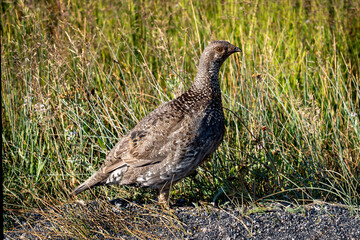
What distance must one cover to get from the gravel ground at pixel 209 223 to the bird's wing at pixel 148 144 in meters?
0.36

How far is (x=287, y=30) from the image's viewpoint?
5516mm

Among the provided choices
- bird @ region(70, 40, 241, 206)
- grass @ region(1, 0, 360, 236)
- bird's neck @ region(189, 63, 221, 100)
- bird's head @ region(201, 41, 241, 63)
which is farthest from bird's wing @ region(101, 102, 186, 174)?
bird's head @ region(201, 41, 241, 63)

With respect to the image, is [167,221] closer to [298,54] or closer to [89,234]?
[89,234]

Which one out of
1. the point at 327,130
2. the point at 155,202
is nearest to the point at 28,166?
the point at 155,202

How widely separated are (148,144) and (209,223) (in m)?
0.76

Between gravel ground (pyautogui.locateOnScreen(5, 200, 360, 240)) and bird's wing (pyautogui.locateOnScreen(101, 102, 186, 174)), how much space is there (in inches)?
14.1

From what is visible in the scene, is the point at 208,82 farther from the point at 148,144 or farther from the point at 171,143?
the point at 148,144

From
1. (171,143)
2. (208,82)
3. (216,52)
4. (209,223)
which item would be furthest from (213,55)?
(209,223)

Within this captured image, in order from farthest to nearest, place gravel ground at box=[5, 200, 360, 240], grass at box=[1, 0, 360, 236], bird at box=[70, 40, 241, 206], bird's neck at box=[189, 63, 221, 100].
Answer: grass at box=[1, 0, 360, 236]
bird's neck at box=[189, 63, 221, 100]
bird at box=[70, 40, 241, 206]
gravel ground at box=[5, 200, 360, 240]

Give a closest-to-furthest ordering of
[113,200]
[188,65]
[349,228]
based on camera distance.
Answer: [349,228] → [113,200] → [188,65]

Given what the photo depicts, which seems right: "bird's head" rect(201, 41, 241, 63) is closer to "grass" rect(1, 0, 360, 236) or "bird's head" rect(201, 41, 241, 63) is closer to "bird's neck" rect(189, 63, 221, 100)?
"bird's neck" rect(189, 63, 221, 100)

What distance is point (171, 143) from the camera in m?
3.57

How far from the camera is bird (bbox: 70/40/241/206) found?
3.55 metres

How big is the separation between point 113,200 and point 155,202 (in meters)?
0.35
